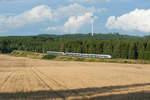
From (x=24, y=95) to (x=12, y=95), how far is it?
110cm

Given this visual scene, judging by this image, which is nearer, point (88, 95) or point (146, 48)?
point (88, 95)

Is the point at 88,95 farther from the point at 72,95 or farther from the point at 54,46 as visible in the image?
the point at 54,46

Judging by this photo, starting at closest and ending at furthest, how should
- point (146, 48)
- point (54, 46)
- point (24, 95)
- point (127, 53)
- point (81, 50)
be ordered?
point (24, 95) < point (146, 48) < point (127, 53) < point (81, 50) < point (54, 46)

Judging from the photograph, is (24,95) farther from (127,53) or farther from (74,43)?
(74,43)

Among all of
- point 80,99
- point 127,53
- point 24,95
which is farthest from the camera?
point 127,53

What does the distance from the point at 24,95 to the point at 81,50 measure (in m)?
132

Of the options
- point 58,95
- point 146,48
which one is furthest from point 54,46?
point 58,95

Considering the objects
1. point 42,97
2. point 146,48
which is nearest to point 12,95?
point 42,97

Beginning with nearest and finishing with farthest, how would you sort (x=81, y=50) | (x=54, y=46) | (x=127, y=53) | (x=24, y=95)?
Result: (x=24, y=95) < (x=127, y=53) < (x=81, y=50) < (x=54, y=46)

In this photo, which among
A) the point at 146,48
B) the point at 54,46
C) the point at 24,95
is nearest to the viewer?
the point at 24,95

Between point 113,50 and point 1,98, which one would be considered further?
point 113,50

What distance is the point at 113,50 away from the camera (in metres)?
133

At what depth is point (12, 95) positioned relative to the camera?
21.5 meters

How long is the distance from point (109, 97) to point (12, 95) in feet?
28.6
